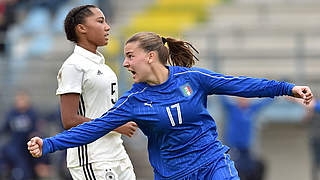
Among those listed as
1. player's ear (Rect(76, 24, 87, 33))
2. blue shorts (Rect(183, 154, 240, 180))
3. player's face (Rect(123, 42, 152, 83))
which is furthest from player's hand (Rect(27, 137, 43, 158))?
player's ear (Rect(76, 24, 87, 33))

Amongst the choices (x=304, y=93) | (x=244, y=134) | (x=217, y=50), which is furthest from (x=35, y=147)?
(x=217, y=50)

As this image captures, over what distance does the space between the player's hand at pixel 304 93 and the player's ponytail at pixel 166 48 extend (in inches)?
34.0

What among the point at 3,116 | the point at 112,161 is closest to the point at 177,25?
the point at 3,116

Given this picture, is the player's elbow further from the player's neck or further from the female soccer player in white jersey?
the player's neck

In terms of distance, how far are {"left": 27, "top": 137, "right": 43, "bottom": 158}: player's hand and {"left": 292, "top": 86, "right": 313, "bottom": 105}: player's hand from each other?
1628 mm

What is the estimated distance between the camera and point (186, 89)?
4.64 metres

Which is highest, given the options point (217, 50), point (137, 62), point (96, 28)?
point (96, 28)

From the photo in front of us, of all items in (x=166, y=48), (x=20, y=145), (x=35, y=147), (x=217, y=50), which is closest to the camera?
(x=35, y=147)

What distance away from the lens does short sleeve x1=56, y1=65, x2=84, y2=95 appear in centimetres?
495

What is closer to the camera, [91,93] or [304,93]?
[304,93]

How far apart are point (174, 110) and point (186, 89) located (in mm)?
170

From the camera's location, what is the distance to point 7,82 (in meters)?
14.7

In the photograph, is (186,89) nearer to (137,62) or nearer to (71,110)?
(137,62)

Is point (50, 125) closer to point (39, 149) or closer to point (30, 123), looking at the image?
point (30, 123)
